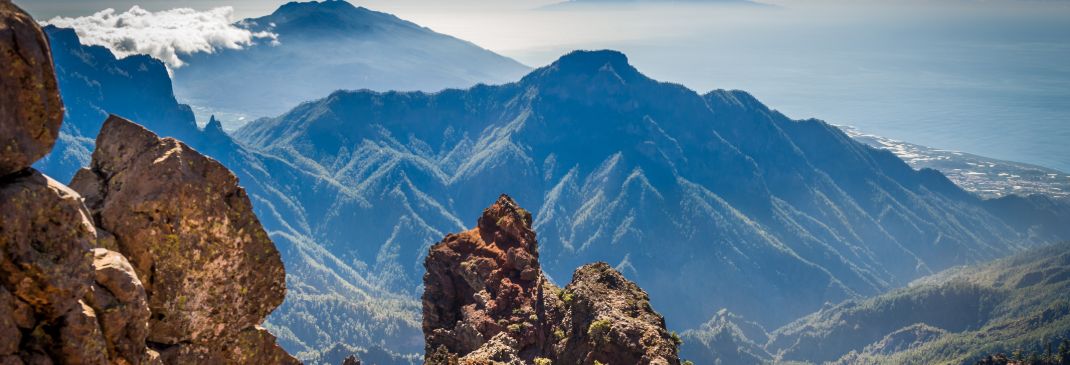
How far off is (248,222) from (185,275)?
2094 millimetres

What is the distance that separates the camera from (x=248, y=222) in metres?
19.2

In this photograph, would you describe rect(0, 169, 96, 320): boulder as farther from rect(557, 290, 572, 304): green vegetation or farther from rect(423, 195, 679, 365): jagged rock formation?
rect(557, 290, 572, 304): green vegetation

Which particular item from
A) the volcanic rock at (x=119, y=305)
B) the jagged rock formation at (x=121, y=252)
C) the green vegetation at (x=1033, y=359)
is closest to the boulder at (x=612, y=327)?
the jagged rock formation at (x=121, y=252)

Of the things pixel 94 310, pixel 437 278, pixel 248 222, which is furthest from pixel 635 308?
pixel 94 310

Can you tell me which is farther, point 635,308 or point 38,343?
point 635,308

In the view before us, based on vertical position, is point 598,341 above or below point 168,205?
below

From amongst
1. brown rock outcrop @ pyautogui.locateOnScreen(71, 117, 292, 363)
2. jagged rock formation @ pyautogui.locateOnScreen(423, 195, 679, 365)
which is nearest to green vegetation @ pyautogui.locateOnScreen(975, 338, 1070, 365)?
jagged rock formation @ pyautogui.locateOnScreen(423, 195, 679, 365)

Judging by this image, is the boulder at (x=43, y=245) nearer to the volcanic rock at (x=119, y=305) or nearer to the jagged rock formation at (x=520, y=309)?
the volcanic rock at (x=119, y=305)

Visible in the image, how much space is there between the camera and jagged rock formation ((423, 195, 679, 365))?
39.4 metres

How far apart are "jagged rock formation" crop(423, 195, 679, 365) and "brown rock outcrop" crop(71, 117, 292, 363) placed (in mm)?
18247

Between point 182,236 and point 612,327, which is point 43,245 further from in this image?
point 612,327

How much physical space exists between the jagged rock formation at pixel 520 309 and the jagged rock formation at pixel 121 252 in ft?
60.3

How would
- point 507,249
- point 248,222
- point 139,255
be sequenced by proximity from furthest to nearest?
1. point 507,249
2. point 248,222
3. point 139,255

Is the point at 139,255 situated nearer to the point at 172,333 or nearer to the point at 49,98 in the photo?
the point at 172,333
